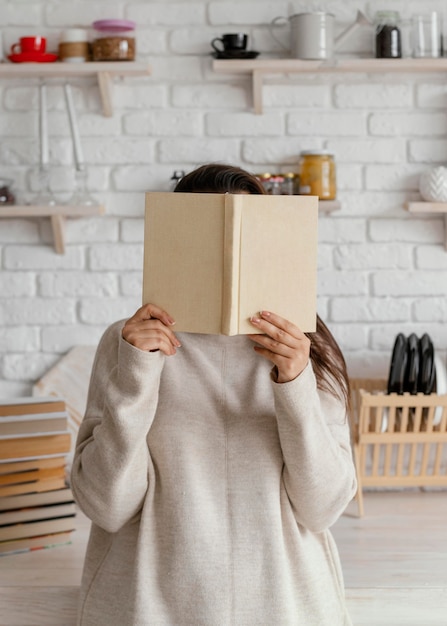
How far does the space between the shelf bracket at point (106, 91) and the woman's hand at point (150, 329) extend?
0.98 m

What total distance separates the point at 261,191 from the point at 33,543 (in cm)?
85

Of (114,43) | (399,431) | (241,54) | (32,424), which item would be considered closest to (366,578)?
(399,431)

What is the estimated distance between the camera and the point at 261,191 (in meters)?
1.36

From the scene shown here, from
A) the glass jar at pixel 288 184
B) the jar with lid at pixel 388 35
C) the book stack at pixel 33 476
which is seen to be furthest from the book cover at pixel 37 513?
the jar with lid at pixel 388 35

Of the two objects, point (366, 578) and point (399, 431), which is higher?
point (399, 431)

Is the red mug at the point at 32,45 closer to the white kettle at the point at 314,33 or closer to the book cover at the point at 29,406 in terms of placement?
the white kettle at the point at 314,33

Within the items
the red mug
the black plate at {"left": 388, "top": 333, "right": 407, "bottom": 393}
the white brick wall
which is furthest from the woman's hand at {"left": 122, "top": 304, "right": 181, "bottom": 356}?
the red mug

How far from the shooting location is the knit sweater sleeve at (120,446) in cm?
124

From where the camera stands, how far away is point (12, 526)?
1.76 meters

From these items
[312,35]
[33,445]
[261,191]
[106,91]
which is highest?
[312,35]

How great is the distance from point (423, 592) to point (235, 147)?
1.06 m

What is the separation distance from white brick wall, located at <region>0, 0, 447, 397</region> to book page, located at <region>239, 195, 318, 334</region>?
934 mm

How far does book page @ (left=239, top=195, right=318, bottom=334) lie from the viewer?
1196 mm

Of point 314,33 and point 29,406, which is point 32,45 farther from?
point 29,406
